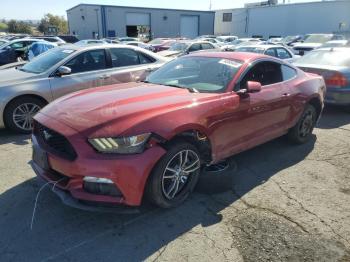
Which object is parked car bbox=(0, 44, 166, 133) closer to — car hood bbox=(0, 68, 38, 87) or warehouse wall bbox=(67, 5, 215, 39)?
car hood bbox=(0, 68, 38, 87)

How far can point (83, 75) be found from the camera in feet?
20.9

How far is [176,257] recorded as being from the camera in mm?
2756

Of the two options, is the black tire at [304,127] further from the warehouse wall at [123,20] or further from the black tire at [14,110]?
the warehouse wall at [123,20]

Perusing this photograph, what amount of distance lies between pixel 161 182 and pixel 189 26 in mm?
50897

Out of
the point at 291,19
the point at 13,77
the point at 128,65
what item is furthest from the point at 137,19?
the point at 13,77

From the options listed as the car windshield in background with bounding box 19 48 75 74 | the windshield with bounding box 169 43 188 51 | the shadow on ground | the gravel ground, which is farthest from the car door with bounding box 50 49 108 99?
the windshield with bounding box 169 43 188 51

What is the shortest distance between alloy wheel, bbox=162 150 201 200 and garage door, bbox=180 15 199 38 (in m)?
49.4

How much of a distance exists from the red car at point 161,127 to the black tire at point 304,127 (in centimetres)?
37

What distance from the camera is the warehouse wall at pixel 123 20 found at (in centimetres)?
4508

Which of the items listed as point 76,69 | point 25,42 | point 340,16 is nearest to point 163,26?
point 340,16

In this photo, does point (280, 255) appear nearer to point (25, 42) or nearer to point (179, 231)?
point (179, 231)

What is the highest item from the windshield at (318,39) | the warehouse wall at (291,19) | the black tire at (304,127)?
the warehouse wall at (291,19)

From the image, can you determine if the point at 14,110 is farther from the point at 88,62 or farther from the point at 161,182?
the point at 161,182

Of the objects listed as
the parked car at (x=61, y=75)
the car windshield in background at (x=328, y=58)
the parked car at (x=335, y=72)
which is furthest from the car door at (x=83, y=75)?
the car windshield in background at (x=328, y=58)
